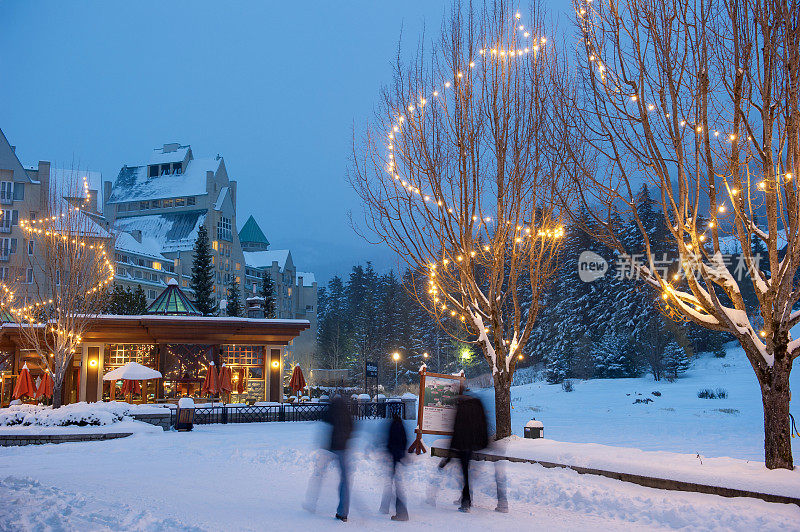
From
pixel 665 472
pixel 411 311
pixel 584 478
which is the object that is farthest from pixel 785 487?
pixel 411 311

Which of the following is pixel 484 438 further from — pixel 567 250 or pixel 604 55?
pixel 567 250

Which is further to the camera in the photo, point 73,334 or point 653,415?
point 653,415

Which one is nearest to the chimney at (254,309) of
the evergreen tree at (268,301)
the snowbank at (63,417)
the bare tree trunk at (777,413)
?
the evergreen tree at (268,301)

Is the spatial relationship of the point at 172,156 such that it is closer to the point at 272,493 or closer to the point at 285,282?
the point at 285,282

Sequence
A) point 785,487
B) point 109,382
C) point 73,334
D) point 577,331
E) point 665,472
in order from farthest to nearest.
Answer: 1. point 577,331
2. point 109,382
3. point 73,334
4. point 665,472
5. point 785,487

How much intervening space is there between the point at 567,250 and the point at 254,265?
171 ft

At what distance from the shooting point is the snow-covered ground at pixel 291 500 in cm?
734

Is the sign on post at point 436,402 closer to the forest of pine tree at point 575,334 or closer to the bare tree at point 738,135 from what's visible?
the bare tree at point 738,135

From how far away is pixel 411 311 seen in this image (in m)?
63.3

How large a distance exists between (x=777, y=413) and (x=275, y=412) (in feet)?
65.9

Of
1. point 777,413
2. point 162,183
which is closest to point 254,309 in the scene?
point 777,413

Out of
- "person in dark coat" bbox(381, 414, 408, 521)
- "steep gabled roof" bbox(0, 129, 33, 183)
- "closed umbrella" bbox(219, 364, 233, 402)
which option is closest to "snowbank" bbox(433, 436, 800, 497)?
"person in dark coat" bbox(381, 414, 408, 521)

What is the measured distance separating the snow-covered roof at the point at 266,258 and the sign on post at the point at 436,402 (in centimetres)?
8031

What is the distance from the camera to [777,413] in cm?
981
